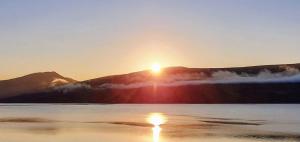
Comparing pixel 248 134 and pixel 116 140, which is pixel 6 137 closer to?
pixel 116 140

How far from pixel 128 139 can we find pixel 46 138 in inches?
305

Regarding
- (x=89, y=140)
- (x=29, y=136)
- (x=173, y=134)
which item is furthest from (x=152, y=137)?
(x=29, y=136)

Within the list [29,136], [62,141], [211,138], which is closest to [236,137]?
[211,138]

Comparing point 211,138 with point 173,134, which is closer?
point 211,138

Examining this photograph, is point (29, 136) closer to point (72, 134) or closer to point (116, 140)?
point (72, 134)

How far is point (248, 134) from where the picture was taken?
188ft

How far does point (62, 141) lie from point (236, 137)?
16326 mm

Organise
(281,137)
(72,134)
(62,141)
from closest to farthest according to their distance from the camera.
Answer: (62,141)
(281,137)
(72,134)

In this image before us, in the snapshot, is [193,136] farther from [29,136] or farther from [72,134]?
[29,136]

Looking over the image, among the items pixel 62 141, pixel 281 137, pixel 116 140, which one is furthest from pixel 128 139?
pixel 281 137

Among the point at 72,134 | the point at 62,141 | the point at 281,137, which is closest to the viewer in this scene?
the point at 62,141

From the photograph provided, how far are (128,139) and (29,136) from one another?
33.2 ft

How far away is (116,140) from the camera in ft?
Result: 167

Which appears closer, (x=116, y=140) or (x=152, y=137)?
(x=116, y=140)
